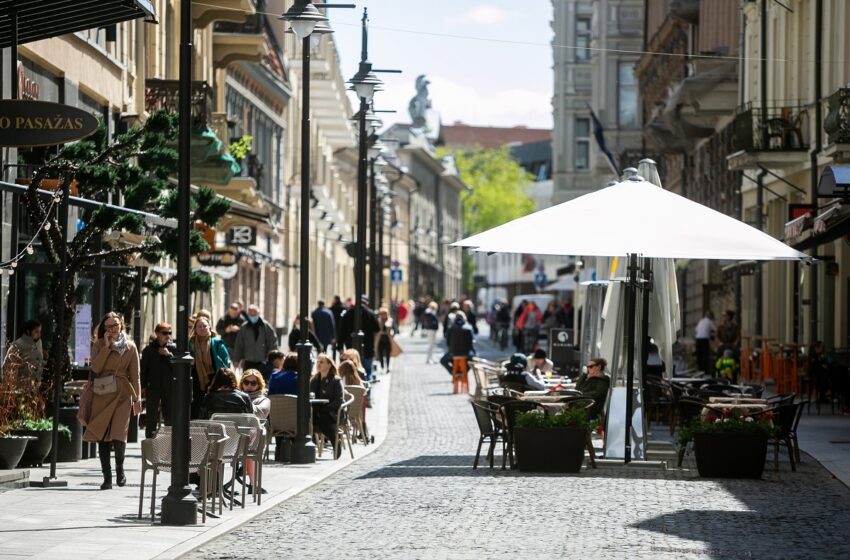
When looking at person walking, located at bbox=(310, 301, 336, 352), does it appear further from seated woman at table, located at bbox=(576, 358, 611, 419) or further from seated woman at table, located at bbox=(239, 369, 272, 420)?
seated woman at table, located at bbox=(239, 369, 272, 420)

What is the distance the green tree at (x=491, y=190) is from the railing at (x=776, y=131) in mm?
Result: 105647

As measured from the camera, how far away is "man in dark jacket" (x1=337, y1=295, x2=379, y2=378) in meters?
35.5

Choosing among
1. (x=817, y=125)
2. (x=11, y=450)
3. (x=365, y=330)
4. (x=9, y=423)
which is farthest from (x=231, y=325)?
(x=11, y=450)

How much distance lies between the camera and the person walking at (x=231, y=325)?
101 feet

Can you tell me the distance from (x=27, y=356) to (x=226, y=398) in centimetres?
288

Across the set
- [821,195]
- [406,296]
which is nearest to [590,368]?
[821,195]

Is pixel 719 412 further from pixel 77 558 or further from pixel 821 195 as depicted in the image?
pixel 77 558

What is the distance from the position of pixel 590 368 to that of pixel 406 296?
91286 millimetres

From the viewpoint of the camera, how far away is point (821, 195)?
85.6 feet

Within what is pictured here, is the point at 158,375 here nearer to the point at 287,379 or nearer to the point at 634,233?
the point at 287,379

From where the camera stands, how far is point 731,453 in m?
19.1

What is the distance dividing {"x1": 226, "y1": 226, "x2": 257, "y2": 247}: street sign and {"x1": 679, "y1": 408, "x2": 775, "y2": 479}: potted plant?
22.3m

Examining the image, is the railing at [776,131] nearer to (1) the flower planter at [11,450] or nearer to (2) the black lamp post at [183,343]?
(1) the flower planter at [11,450]

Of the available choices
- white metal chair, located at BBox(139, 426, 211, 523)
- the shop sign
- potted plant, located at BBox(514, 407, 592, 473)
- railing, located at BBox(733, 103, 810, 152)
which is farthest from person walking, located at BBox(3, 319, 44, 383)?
railing, located at BBox(733, 103, 810, 152)
